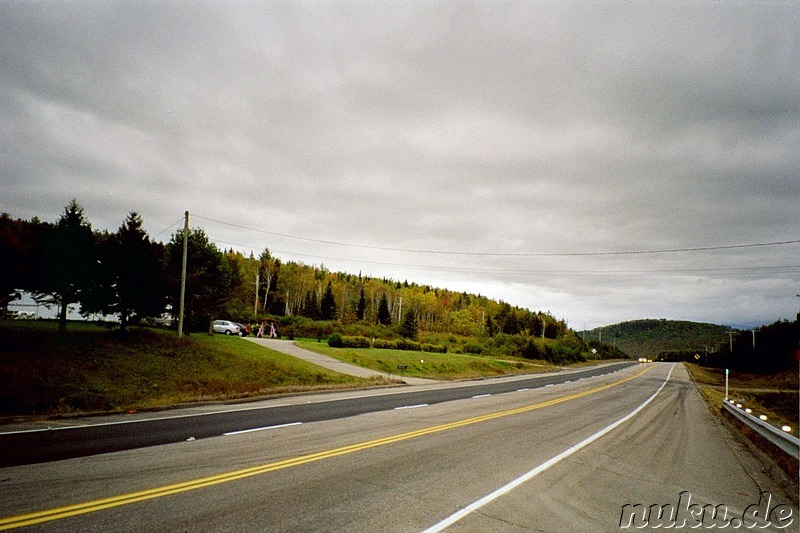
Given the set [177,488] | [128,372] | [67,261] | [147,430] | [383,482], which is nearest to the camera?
[177,488]

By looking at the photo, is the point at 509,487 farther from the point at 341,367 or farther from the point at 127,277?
the point at 341,367

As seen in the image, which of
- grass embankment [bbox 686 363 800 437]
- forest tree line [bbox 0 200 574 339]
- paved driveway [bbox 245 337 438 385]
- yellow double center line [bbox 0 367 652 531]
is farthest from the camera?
paved driveway [bbox 245 337 438 385]

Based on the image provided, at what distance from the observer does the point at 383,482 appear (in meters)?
7.14

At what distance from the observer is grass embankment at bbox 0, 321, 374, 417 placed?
1475 centimetres

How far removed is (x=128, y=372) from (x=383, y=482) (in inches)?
699

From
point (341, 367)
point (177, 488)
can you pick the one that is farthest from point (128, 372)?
point (177, 488)

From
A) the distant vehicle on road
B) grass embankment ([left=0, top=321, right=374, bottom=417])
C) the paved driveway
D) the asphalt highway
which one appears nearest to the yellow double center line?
the asphalt highway

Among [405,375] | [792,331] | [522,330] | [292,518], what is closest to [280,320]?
[405,375]

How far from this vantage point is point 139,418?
12617 millimetres

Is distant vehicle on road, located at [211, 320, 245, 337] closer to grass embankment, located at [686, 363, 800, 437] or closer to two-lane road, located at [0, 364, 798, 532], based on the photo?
two-lane road, located at [0, 364, 798, 532]

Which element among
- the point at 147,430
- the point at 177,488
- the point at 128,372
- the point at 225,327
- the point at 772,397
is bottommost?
the point at 772,397

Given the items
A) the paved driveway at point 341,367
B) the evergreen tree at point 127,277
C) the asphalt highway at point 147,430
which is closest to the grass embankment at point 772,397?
the asphalt highway at point 147,430

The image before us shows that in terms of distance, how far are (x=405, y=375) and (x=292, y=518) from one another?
1180 inches

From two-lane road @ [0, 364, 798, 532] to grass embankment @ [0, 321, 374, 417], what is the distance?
26.0 ft
